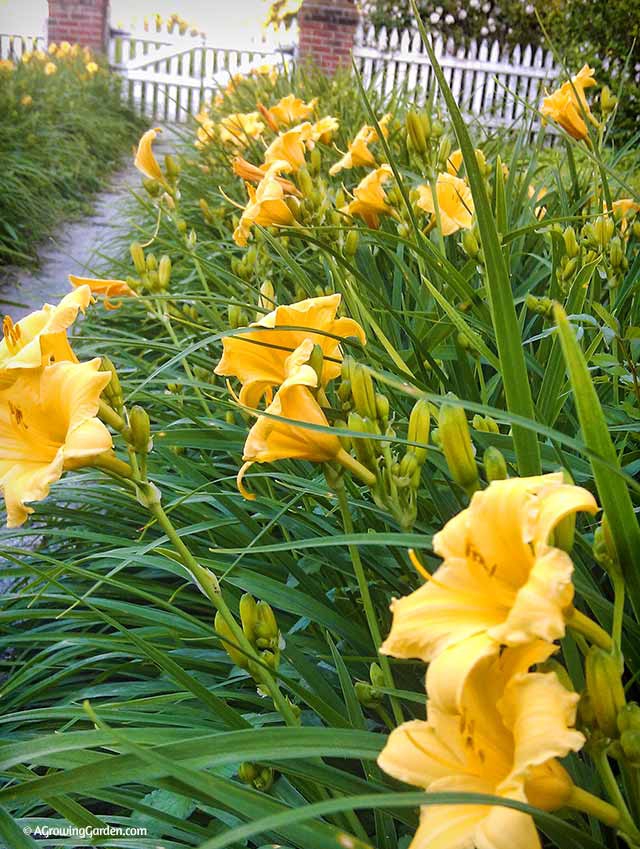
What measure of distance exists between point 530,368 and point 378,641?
56cm

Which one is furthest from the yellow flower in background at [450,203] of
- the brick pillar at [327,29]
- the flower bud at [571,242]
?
the brick pillar at [327,29]

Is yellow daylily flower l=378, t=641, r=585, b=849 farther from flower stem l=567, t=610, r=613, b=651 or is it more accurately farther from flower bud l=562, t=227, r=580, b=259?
flower bud l=562, t=227, r=580, b=259

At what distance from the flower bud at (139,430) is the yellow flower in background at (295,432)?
0.08 m

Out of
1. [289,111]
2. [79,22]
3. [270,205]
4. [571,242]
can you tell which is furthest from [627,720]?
[79,22]

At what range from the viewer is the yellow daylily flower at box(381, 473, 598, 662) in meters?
0.35

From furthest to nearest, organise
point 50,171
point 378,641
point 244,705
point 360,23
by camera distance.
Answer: point 360,23 < point 50,171 < point 244,705 < point 378,641

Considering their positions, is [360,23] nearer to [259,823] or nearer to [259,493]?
[259,493]

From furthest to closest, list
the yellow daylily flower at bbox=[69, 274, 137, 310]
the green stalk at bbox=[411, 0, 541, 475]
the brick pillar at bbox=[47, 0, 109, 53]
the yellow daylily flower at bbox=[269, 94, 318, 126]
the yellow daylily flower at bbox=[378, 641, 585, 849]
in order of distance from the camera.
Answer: the brick pillar at bbox=[47, 0, 109, 53] → the yellow daylily flower at bbox=[269, 94, 318, 126] → the yellow daylily flower at bbox=[69, 274, 137, 310] → the green stalk at bbox=[411, 0, 541, 475] → the yellow daylily flower at bbox=[378, 641, 585, 849]

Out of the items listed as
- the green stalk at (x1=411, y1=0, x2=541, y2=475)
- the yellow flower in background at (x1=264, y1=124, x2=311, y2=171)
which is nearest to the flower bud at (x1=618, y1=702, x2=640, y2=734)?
the green stalk at (x1=411, y1=0, x2=541, y2=475)

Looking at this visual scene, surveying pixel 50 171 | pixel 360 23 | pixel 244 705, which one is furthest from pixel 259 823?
pixel 360 23

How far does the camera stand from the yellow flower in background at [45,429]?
1.72 feet

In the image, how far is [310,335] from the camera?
593 millimetres

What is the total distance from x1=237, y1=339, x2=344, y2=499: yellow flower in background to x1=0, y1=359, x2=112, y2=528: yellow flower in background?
10 centimetres

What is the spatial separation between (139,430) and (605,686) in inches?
13.6
